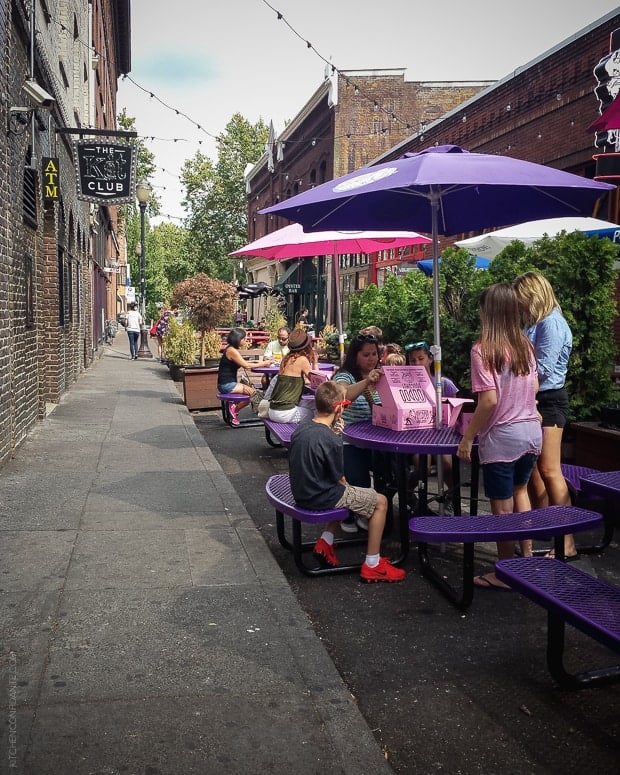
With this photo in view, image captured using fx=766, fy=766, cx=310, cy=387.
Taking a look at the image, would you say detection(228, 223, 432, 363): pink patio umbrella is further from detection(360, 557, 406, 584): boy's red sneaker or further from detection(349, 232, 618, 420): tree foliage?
detection(360, 557, 406, 584): boy's red sneaker

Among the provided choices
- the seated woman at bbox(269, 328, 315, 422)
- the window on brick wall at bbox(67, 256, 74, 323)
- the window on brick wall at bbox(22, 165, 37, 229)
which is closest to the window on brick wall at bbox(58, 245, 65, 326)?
the window on brick wall at bbox(67, 256, 74, 323)

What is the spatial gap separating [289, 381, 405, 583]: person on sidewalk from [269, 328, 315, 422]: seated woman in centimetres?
312

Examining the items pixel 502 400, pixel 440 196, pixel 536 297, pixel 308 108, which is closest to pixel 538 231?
pixel 440 196

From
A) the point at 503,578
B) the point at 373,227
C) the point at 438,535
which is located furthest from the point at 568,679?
the point at 373,227

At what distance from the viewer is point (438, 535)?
404 centimetres

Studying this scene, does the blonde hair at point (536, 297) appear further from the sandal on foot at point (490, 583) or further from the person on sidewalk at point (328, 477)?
the sandal on foot at point (490, 583)

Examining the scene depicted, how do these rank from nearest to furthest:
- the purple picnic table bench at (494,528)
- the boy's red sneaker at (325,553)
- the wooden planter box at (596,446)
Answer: the purple picnic table bench at (494,528) < the boy's red sneaker at (325,553) < the wooden planter box at (596,446)

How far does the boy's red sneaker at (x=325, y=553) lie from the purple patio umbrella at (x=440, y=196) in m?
1.17

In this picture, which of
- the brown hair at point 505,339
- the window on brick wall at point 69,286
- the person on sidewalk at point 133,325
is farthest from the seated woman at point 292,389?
the person on sidewalk at point 133,325

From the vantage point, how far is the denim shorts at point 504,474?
4691 mm

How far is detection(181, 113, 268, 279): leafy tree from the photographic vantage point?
53.7 meters

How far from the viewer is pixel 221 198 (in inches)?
2142

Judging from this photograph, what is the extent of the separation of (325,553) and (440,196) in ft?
8.86

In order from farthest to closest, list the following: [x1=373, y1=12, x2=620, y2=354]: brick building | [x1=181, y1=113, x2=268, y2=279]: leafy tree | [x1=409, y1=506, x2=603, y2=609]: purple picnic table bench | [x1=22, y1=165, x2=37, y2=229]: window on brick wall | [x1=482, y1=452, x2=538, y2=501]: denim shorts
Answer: [x1=181, y1=113, x2=268, y2=279]: leafy tree, [x1=373, y1=12, x2=620, y2=354]: brick building, [x1=22, y1=165, x2=37, y2=229]: window on brick wall, [x1=482, y1=452, x2=538, y2=501]: denim shorts, [x1=409, y1=506, x2=603, y2=609]: purple picnic table bench
